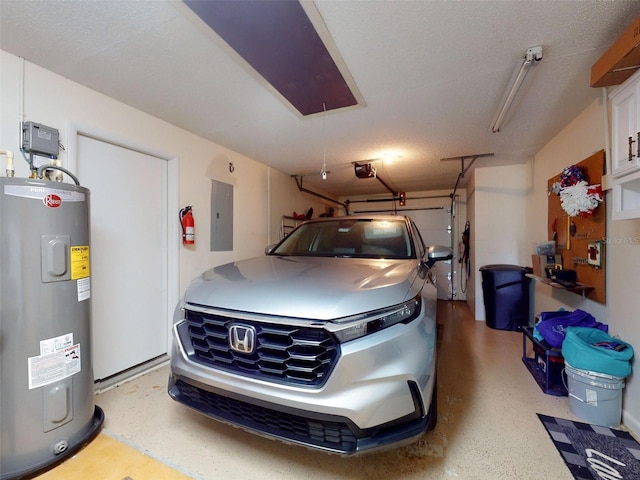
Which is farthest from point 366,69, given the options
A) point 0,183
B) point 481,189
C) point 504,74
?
Answer: point 481,189

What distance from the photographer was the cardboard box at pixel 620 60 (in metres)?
1.35

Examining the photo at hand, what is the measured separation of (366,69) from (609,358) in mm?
2548

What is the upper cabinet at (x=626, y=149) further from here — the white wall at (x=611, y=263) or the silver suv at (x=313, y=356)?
the silver suv at (x=313, y=356)

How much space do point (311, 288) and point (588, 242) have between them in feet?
8.55

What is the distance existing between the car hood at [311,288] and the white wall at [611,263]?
4.74 feet

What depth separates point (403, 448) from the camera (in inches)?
62.1

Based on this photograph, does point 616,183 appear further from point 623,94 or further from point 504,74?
point 504,74

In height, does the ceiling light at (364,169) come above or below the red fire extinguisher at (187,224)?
above

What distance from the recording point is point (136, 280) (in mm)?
2602

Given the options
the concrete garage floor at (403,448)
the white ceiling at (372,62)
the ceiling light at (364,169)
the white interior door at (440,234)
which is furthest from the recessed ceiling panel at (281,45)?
the white interior door at (440,234)

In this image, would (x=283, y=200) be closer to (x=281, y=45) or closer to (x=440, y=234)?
(x=281, y=45)

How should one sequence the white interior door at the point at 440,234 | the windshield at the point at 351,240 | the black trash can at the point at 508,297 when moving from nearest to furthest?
1. the windshield at the point at 351,240
2. the black trash can at the point at 508,297
3. the white interior door at the point at 440,234

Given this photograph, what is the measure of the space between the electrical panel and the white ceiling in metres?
0.47

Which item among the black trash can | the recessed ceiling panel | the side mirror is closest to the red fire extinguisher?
the recessed ceiling panel
